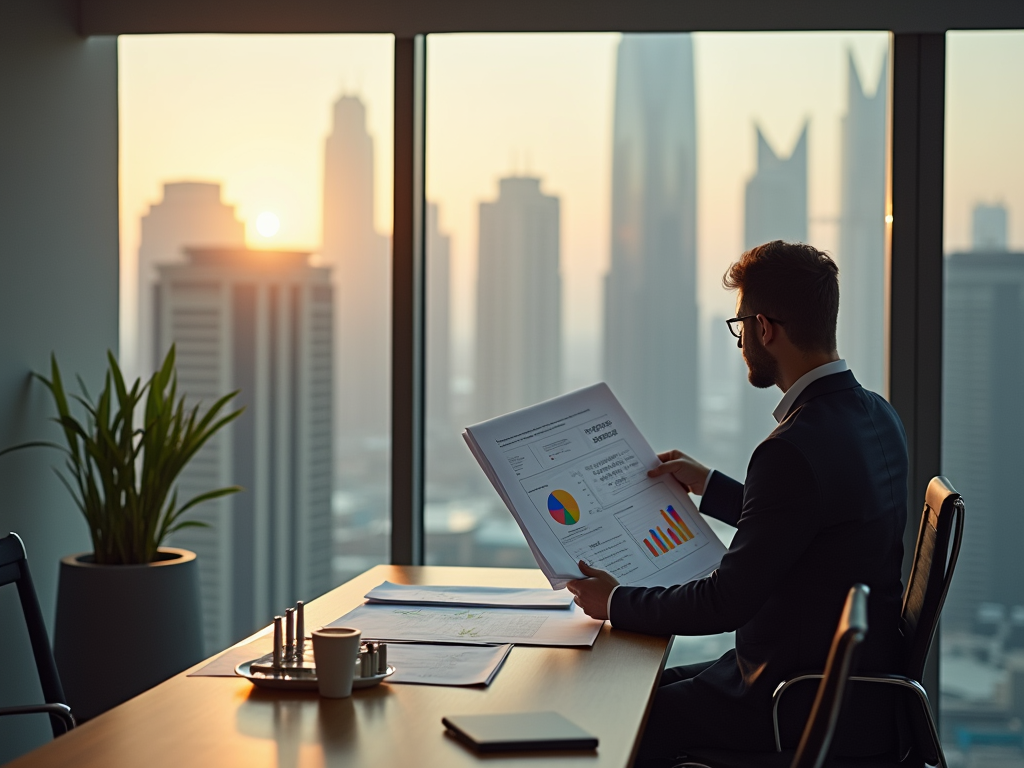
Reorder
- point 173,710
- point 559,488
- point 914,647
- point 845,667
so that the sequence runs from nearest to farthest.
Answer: point 845,667 → point 173,710 → point 914,647 → point 559,488

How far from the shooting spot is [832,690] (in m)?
1.16

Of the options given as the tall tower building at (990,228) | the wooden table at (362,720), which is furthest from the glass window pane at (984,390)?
the wooden table at (362,720)

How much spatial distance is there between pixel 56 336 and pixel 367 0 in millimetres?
1535

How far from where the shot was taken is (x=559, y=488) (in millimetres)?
2225

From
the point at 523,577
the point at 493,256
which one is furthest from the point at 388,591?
the point at 493,256

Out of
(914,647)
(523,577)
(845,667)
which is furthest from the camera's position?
(523,577)

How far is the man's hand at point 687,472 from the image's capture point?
2416 mm

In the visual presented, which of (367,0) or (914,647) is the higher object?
(367,0)

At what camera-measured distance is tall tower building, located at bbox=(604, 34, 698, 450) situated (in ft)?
11.7

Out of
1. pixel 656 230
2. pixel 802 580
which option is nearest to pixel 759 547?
pixel 802 580

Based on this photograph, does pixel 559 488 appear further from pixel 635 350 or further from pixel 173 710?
pixel 635 350

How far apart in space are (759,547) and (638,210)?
189 centimetres

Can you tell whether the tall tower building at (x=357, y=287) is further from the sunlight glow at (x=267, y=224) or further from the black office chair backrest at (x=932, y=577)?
the black office chair backrest at (x=932, y=577)

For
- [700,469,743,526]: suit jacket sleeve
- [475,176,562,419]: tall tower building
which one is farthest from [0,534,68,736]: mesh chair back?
[475,176,562,419]: tall tower building
